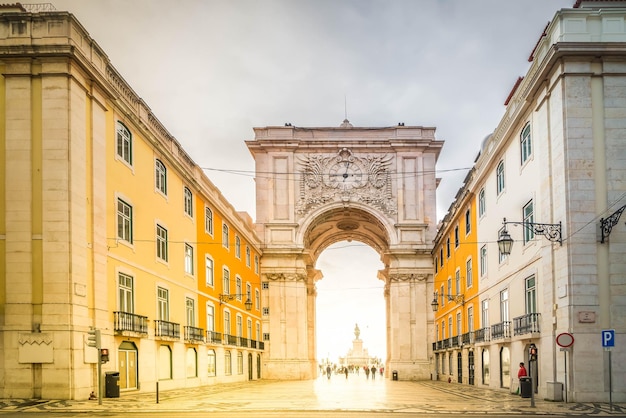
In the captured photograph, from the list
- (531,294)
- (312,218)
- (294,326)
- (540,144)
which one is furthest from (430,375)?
(540,144)

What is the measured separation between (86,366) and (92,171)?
6117 mm

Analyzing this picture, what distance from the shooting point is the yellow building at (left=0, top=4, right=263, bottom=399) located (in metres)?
21.4

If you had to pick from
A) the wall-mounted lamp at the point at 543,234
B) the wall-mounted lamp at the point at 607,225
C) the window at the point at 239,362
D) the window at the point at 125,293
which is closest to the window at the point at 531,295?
the wall-mounted lamp at the point at 543,234

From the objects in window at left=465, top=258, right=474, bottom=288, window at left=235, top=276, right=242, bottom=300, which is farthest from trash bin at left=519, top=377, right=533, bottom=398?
window at left=235, top=276, right=242, bottom=300

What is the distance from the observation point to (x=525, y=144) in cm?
Answer: 2711

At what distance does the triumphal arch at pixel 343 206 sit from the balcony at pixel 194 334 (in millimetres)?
22366

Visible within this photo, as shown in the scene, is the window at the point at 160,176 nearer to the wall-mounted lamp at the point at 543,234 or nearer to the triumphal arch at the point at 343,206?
the wall-mounted lamp at the point at 543,234

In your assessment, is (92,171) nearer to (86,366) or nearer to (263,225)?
(86,366)

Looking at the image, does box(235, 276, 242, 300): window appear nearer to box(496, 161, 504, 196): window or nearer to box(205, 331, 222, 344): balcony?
box(205, 331, 222, 344): balcony

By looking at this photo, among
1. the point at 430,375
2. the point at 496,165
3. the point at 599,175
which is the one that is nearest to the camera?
the point at 599,175

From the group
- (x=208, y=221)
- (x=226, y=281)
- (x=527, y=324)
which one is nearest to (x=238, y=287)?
(x=226, y=281)

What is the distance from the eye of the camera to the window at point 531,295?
85.6ft

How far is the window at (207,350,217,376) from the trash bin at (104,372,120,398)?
1535cm

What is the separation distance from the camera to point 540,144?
2434 centimetres
